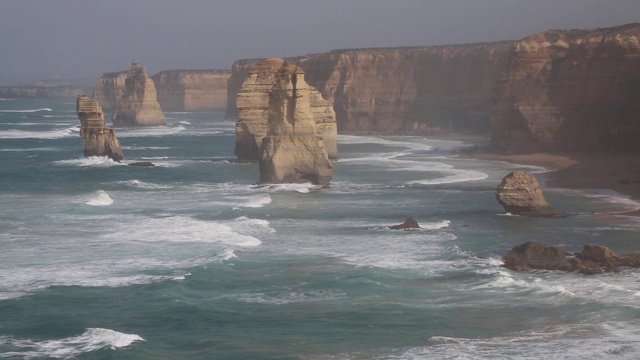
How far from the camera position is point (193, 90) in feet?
618

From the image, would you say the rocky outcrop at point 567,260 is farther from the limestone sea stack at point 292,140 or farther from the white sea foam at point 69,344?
the limestone sea stack at point 292,140

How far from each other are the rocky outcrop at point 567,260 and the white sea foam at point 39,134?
7784 cm

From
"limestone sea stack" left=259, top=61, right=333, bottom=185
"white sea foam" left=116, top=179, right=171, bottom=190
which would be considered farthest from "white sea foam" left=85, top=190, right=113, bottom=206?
"limestone sea stack" left=259, top=61, right=333, bottom=185

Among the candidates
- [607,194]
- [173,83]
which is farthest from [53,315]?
[173,83]

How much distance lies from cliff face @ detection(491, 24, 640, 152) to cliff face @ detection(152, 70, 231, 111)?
121 metres

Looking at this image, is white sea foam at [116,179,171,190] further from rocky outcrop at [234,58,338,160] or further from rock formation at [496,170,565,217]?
rock formation at [496,170,565,217]

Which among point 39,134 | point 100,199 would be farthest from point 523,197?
point 39,134

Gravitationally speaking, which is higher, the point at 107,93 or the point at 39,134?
the point at 107,93

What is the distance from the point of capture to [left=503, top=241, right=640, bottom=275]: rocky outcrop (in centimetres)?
2762

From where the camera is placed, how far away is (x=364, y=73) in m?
111

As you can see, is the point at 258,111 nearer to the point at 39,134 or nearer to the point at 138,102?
the point at 39,134

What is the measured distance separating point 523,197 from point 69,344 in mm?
20265

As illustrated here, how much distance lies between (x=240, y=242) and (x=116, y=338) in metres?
11.8

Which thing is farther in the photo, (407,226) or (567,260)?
(407,226)
